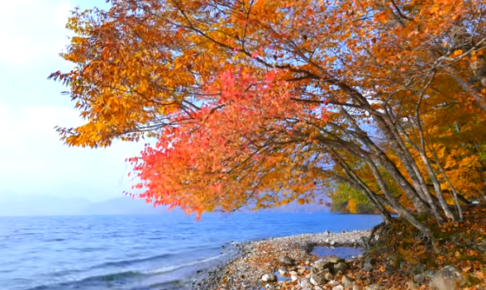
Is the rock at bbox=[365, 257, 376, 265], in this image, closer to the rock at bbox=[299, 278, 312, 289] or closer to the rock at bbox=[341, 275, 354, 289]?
the rock at bbox=[341, 275, 354, 289]

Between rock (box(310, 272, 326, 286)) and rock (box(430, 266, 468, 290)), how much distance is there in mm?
3516

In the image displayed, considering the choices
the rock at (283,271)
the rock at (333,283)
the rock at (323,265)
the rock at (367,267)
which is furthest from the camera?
the rock at (283,271)

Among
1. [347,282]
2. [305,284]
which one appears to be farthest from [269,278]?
[347,282]

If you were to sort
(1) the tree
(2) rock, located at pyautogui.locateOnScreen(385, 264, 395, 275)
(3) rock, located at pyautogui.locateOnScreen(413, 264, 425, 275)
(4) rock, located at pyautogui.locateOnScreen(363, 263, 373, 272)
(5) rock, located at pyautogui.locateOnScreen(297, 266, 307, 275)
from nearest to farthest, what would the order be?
(1) the tree, (3) rock, located at pyautogui.locateOnScreen(413, 264, 425, 275), (2) rock, located at pyautogui.locateOnScreen(385, 264, 395, 275), (4) rock, located at pyautogui.locateOnScreen(363, 263, 373, 272), (5) rock, located at pyautogui.locateOnScreen(297, 266, 307, 275)

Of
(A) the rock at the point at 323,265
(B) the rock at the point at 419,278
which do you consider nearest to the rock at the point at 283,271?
(A) the rock at the point at 323,265

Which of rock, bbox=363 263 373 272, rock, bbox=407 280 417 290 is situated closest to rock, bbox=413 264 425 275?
rock, bbox=407 280 417 290

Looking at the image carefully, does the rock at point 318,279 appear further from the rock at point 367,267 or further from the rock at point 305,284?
the rock at point 367,267

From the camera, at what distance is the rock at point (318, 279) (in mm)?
10062

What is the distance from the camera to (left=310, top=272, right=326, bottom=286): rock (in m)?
10.1

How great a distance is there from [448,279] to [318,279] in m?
4.05

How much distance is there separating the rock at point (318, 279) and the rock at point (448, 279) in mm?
3516

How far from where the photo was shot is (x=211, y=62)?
7.41 metres

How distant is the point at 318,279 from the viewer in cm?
1016

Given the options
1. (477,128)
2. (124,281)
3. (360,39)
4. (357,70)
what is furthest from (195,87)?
(124,281)
